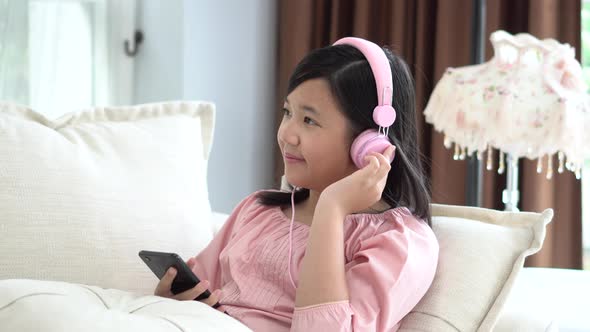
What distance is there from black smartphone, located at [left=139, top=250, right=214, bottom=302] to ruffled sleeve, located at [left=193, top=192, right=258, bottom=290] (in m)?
0.14

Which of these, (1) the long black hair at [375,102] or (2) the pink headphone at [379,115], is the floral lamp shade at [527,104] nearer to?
(1) the long black hair at [375,102]

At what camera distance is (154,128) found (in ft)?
5.47

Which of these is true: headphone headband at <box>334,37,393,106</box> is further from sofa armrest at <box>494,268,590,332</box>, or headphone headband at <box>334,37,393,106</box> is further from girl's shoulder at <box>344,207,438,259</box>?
sofa armrest at <box>494,268,590,332</box>

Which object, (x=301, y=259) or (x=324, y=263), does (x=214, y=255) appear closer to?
(x=301, y=259)

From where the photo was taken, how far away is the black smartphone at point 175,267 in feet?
4.32

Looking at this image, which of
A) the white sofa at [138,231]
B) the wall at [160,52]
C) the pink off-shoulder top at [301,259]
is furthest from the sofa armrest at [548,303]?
the wall at [160,52]

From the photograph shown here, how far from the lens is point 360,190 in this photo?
1.30m

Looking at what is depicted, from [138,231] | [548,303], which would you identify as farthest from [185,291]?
[548,303]

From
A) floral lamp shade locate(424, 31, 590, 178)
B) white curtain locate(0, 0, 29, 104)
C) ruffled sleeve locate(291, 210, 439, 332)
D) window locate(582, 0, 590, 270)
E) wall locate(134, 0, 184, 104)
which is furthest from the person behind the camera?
wall locate(134, 0, 184, 104)

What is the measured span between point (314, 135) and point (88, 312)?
1.73 feet

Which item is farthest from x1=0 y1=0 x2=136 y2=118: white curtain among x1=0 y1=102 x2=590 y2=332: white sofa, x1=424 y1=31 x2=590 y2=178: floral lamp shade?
x1=424 y1=31 x2=590 y2=178: floral lamp shade

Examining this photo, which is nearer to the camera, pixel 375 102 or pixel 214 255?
pixel 375 102

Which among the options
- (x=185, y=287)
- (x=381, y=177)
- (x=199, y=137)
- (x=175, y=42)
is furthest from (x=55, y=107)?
(x=381, y=177)

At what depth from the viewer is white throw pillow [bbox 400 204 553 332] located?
1282 mm
